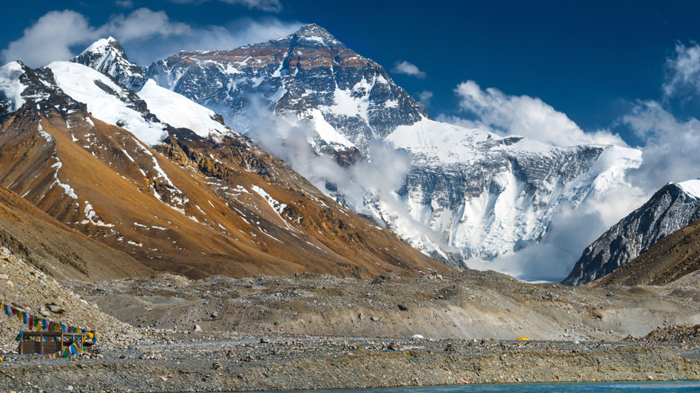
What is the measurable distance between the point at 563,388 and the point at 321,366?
14.2 m

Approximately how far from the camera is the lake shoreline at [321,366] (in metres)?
32.0

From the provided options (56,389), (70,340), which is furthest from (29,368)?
(70,340)

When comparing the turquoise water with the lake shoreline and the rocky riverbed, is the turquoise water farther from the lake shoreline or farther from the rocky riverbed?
the rocky riverbed

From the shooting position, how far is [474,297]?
70562 mm

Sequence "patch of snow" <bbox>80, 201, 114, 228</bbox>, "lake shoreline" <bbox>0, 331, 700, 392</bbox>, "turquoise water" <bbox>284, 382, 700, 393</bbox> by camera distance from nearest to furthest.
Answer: "lake shoreline" <bbox>0, 331, 700, 392</bbox>
"turquoise water" <bbox>284, 382, 700, 393</bbox>
"patch of snow" <bbox>80, 201, 114, 228</bbox>

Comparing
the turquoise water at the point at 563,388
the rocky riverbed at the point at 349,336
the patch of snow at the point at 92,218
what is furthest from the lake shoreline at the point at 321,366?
the patch of snow at the point at 92,218

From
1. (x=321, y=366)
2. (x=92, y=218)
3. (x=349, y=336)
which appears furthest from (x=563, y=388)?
(x=92, y=218)

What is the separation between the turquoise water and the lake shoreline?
42.2 inches

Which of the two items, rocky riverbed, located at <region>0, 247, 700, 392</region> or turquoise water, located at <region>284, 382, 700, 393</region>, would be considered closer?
rocky riverbed, located at <region>0, 247, 700, 392</region>

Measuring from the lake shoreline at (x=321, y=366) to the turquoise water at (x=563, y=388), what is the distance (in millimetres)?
1073

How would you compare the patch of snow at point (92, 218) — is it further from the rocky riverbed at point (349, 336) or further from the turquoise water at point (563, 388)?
the turquoise water at point (563, 388)

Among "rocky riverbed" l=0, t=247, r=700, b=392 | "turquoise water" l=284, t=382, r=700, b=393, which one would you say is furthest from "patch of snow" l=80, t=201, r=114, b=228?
"turquoise water" l=284, t=382, r=700, b=393

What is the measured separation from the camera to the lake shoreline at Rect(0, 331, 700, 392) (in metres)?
32.0

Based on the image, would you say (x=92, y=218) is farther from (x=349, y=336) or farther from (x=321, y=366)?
(x=321, y=366)
